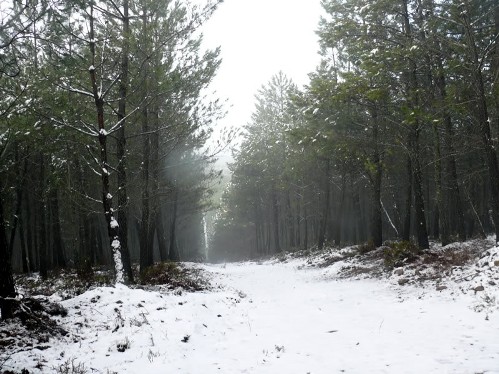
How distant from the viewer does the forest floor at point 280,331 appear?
5.29 metres

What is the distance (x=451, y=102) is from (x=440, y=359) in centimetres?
986

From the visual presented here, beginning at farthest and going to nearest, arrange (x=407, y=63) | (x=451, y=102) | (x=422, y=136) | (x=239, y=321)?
1. (x=422, y=136)
2. (x=407, y=63)
3. (x=451, y=102)
4. (x=239, y=321)

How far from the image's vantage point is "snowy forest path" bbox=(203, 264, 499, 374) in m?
5.10

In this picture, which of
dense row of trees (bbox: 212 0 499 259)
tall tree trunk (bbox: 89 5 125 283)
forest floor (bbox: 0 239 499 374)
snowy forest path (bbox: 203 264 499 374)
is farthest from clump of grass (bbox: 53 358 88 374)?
dense row of trees (bbox: 212 0 499 259)

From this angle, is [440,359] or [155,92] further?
[155,92]

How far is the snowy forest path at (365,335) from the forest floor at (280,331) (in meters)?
0.02

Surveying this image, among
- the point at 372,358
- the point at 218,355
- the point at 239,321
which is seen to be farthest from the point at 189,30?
the point at 372,358

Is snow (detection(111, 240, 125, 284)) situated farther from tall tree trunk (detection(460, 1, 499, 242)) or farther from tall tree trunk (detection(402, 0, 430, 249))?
tall tree trunk (detection(402, 0, 430, 249))

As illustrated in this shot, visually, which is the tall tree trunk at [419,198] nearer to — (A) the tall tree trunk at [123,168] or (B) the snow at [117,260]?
(A) the tall tree trunk at [123,168]

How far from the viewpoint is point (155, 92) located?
1159 cm

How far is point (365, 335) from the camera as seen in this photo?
6.61 meters

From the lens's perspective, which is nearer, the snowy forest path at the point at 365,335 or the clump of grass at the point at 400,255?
the snowy forest path at the point at 365,335

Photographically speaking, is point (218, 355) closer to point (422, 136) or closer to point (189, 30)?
point (189, 30)

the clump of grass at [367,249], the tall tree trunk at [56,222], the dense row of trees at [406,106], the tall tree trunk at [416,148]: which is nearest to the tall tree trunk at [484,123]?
the dense row of trees at [406,106]
